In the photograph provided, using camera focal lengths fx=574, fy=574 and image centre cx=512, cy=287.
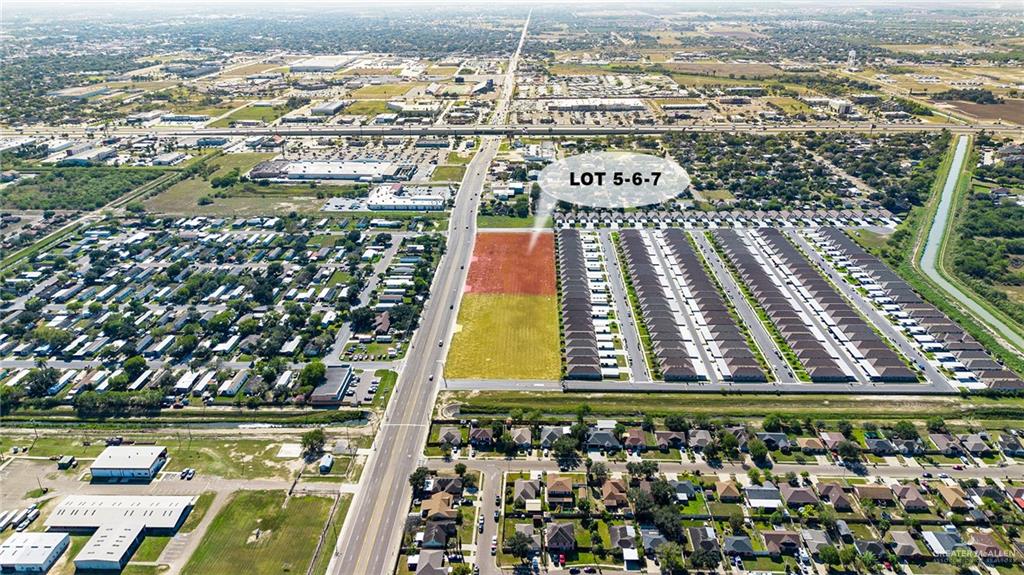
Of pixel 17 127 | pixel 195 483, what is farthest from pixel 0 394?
pixel 17 127

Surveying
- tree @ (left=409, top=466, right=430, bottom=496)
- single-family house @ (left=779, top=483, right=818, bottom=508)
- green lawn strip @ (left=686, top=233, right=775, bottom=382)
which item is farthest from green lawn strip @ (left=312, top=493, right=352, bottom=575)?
green lawn strip @ (left=686, top=233, right=775, bottom=382)

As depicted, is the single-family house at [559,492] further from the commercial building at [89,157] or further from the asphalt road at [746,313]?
the commercial building at [89,157]

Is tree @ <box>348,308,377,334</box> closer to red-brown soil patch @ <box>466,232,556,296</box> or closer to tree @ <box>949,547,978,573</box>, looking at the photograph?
red-brown soil patch @ <box>466,232,556,296</box>

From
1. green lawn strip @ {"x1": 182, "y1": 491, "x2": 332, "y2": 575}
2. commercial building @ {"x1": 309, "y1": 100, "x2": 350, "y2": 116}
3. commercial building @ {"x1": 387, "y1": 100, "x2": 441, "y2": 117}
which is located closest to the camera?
green lawn strip @ {"x1": 182, "y1": 491, "x2": 332, "y2": 575}

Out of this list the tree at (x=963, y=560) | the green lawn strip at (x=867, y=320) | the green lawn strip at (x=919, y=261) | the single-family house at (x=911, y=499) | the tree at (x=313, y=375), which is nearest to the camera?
the tree at (x=963, y=560)

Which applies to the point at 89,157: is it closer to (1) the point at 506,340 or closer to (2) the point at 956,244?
(1) the point at 506,340

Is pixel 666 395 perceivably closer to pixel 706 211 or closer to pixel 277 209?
pixel 706 211

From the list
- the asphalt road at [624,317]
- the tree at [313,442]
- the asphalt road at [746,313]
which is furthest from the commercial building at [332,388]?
the asphalt road at [746,313]
